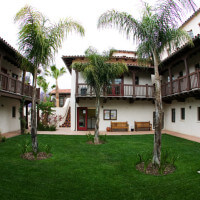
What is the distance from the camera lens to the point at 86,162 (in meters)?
5.64

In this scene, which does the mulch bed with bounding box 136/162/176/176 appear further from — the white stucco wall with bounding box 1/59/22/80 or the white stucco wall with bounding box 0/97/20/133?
the white stucco wall with bounding box 1/59/22/80

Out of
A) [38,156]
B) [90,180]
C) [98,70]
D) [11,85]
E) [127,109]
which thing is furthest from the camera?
[127,109]

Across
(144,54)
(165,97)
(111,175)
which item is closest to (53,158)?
(111,175)

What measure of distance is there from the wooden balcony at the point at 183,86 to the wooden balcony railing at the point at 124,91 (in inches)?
56.1

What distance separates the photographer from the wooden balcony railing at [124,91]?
14.0m

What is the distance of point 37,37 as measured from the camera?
19.6 ft

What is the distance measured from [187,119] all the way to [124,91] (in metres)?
5.73

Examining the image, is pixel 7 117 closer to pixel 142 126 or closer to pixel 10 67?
pixel 10 67

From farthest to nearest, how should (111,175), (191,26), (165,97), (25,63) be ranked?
(191,26), (165,97), (25,63), (111,175)

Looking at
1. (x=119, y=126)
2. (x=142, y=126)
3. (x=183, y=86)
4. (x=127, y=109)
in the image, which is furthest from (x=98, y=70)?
(x=142, y=126)

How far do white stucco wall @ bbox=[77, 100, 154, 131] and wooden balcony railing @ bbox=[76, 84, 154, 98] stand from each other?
3.62 ft

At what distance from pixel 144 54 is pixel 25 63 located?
4.92m

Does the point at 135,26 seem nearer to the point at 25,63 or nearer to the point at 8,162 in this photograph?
the point at 25,63

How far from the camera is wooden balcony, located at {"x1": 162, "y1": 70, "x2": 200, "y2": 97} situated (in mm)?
9934
